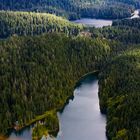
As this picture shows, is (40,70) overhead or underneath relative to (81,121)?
overhead

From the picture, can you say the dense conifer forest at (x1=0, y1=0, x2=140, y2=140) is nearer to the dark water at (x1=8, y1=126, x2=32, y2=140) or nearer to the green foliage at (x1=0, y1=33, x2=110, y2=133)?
the green foliage at (x1=0, y1=33, x2=110, y2=133)

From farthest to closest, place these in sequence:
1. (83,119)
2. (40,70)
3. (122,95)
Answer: (40,70) < (122,95) < (83,119)

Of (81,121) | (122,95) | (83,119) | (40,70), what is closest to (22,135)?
(81,121)

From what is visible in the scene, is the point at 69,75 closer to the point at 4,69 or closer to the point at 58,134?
the point at 4,69

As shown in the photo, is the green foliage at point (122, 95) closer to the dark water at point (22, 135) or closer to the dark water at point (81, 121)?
the dark water at point (81, 121)

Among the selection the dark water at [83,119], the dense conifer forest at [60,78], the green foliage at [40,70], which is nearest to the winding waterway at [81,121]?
the dark water at [83,119]

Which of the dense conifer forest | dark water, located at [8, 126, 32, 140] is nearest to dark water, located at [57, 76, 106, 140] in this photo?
the dense conifer forest

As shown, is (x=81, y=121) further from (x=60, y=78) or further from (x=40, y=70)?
(x=40, y=70)

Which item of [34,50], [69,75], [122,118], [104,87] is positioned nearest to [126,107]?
[122,118]

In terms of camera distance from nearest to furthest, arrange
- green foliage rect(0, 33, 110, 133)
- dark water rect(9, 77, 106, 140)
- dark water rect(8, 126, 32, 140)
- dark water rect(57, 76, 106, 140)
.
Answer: dark water rect(57, 76, 106, 140) < dark water rect(9, 77, 106, 140) < dark water rect(8, 126, 32, 140) < green foliage rect(0, 33, 110, 133)
